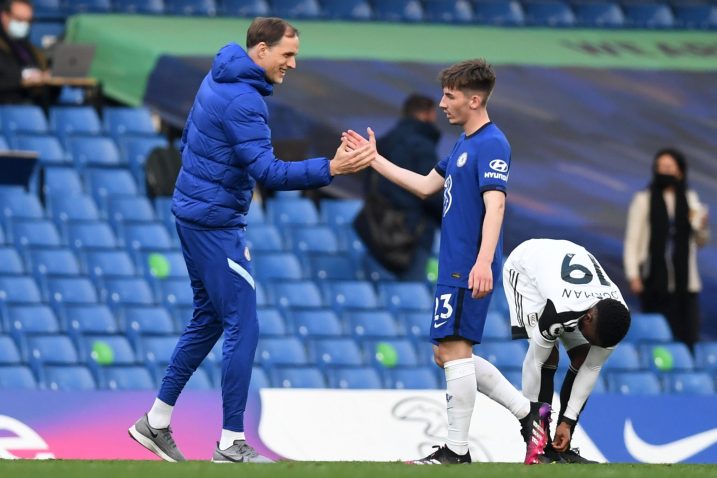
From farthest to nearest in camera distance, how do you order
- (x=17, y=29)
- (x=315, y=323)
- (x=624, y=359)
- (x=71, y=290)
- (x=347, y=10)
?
(x=347, y=10)
(x=17, y=29)
(x=624, y=359)
(x=315, y=323)
(x=71, y=290)

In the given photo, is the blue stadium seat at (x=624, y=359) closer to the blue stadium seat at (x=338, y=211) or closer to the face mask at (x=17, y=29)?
the blue stadium seat at (x=338, y=211)

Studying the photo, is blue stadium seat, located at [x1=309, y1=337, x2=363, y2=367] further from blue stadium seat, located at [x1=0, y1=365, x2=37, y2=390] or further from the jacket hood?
the jacket hood

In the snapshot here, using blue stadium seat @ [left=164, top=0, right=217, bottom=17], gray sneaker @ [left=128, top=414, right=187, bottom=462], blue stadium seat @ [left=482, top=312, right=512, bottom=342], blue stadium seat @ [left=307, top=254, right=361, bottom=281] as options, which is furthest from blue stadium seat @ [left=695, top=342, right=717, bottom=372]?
gray sneaker @ [left=128, top=414, right=187, bottom=462]

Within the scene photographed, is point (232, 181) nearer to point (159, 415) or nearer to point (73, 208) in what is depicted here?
point (159, 415)

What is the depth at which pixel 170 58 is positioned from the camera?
46.4 feet

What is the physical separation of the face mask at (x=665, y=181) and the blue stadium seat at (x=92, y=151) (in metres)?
4.25

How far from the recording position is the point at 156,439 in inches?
304

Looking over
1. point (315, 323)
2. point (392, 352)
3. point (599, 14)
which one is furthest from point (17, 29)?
point (599, 14)

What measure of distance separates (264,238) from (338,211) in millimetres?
800

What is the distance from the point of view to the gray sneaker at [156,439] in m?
7.71

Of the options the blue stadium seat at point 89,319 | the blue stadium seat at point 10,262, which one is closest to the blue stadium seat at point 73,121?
the blue stadium seat at point 10,262

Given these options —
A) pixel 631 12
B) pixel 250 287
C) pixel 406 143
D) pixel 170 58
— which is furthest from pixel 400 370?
pixel 631 12

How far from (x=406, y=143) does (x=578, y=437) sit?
3.69 meters

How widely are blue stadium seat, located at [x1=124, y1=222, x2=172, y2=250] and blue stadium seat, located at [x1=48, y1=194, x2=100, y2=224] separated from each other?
0.29m
